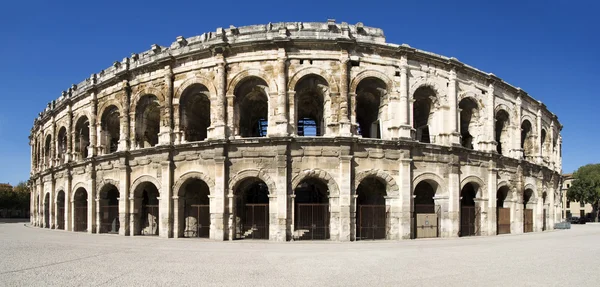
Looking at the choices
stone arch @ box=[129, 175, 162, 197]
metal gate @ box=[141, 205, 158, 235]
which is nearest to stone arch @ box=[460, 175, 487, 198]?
stone arch @ box=[129, 175, 162, 197]

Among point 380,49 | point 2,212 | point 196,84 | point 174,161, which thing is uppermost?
point 380,49

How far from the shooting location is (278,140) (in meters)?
17.1

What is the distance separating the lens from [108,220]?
889 inches

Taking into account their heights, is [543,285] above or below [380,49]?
below

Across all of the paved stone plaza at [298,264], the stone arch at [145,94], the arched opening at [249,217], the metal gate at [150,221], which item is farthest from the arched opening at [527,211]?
the stone arch at [145,94]

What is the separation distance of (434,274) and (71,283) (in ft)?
26.9

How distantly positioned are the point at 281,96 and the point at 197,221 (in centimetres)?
767

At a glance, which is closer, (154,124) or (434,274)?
(434,274)

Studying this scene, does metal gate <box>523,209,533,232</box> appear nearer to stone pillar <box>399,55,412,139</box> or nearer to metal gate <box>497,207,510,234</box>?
metal gate <box>497,207,510,234</box>

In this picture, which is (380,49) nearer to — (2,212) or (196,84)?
(196,84)

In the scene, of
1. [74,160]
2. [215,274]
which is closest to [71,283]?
[215,274]

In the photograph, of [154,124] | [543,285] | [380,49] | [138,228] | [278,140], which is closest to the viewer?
[543,285]

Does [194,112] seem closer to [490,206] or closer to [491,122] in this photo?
[491,122]

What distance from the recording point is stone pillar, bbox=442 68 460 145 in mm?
19586
